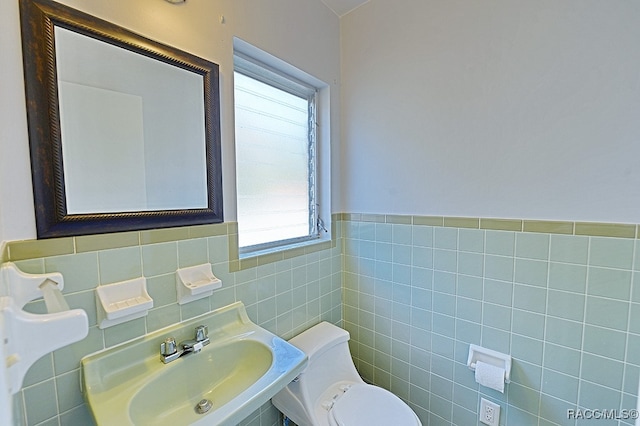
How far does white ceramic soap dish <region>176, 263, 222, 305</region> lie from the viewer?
0.98 metres

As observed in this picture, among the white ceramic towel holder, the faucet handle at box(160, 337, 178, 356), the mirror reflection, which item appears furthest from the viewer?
the faucet handle at box(160, 337, 178, 356)

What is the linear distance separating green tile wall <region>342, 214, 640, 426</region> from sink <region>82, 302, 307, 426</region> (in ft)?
2.65

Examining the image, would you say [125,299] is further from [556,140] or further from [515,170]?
[556,140]

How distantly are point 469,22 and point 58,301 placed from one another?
1895mm

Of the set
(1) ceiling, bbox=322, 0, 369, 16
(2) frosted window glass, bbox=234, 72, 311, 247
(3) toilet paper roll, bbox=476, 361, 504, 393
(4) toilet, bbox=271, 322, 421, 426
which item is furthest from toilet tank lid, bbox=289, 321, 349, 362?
(1) ceiling, bbox=322, 0, 369, 16

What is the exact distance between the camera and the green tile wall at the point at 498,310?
3.33ft

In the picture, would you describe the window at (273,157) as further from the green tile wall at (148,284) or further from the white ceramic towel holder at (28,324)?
the white ceramic towel holder at (28,324)

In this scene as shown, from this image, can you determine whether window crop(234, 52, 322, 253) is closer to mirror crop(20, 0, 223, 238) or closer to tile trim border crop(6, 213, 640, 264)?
tile trim border crop(6, 213, 640, 264)

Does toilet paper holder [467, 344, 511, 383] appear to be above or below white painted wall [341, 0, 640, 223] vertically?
below

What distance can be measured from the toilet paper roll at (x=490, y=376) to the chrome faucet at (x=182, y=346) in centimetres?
123

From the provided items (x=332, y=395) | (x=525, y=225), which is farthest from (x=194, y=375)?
(x=525, y=225)

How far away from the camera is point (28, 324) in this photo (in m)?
0.49

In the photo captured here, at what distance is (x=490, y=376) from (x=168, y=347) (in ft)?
4.49

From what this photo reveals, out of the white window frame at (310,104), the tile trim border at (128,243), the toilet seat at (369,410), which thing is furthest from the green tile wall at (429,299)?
the toilet seat at (369,410)
